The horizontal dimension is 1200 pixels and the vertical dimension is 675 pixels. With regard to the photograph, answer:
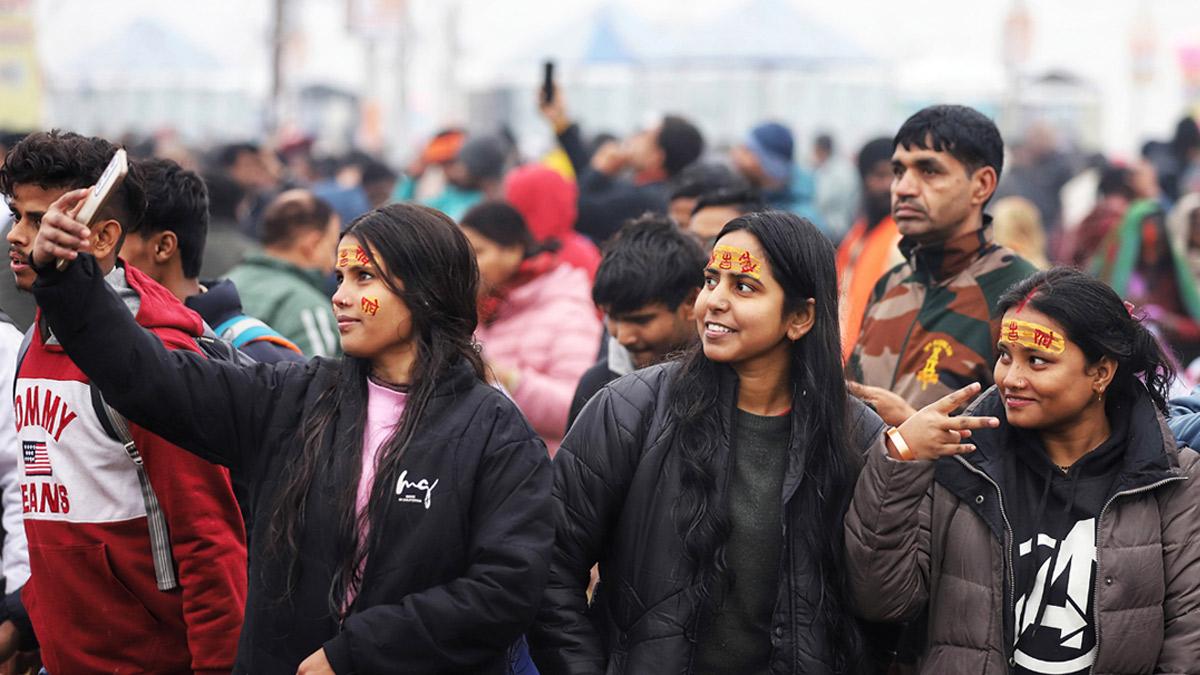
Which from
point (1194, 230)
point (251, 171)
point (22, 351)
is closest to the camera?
point (22, 351)

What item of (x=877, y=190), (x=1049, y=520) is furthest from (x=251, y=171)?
(x=1049, y=520)

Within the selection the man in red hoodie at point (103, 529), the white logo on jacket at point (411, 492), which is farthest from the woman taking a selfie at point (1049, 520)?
the man in red hoodie at point (103, 529)

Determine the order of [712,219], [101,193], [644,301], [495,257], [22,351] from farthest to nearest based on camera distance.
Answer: [495,257] < [712,219] < [644,301] < [22,351] < [101,193]

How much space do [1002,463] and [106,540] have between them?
220 cm

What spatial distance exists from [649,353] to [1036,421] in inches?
69.9

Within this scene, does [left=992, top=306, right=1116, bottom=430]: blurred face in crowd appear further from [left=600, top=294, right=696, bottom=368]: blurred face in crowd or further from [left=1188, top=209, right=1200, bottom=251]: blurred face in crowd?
[left=1188, top=209, right=1200, bottom=251]: blurred face in crowd

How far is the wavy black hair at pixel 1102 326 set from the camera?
3988 mm

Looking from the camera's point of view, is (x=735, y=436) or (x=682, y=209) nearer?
(x=735, y=436)

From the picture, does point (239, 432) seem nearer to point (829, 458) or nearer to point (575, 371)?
point (829, 458)

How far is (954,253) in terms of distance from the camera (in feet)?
17.5

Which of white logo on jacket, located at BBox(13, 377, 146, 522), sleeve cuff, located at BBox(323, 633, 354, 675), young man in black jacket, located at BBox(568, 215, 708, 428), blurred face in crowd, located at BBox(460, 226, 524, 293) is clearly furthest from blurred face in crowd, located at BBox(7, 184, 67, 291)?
blurred face in crowd, located at BBox(460, 226, 524, 293)

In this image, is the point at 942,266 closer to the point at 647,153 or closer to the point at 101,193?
the point at 101,193

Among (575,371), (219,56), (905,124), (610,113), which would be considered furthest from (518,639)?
(219,56)

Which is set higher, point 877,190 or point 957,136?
point 957,136
